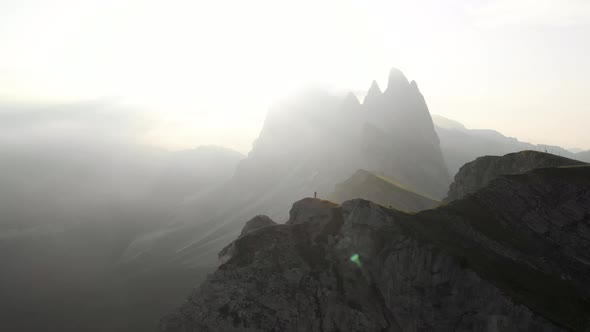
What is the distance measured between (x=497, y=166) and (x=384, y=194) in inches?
2011

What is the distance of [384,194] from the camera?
415 ft

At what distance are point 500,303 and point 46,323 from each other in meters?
138

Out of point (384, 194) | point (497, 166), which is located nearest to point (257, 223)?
point (497, 166)

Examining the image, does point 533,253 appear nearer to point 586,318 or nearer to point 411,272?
point 586,318

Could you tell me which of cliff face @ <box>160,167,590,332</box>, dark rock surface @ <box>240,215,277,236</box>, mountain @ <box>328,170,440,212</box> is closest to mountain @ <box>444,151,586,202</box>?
cliff face @ <box>160,167,590,332</box>

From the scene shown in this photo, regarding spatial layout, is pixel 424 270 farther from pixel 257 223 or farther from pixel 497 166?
pixel 497 166

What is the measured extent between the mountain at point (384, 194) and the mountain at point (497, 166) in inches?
1128

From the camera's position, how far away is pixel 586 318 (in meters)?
41.7

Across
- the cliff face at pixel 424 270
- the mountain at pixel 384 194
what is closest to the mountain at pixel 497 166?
the cliff face at pixel 424 270

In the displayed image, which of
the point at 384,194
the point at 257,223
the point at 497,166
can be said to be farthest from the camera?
the point at 384,194

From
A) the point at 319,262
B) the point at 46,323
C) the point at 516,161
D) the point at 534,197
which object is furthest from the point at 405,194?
the point at 46,323

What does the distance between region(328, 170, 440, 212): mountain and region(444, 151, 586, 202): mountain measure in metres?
28.6

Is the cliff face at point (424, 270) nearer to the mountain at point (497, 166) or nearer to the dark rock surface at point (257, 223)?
the mountain at point (497, 166)

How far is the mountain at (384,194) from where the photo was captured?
12269 cm
